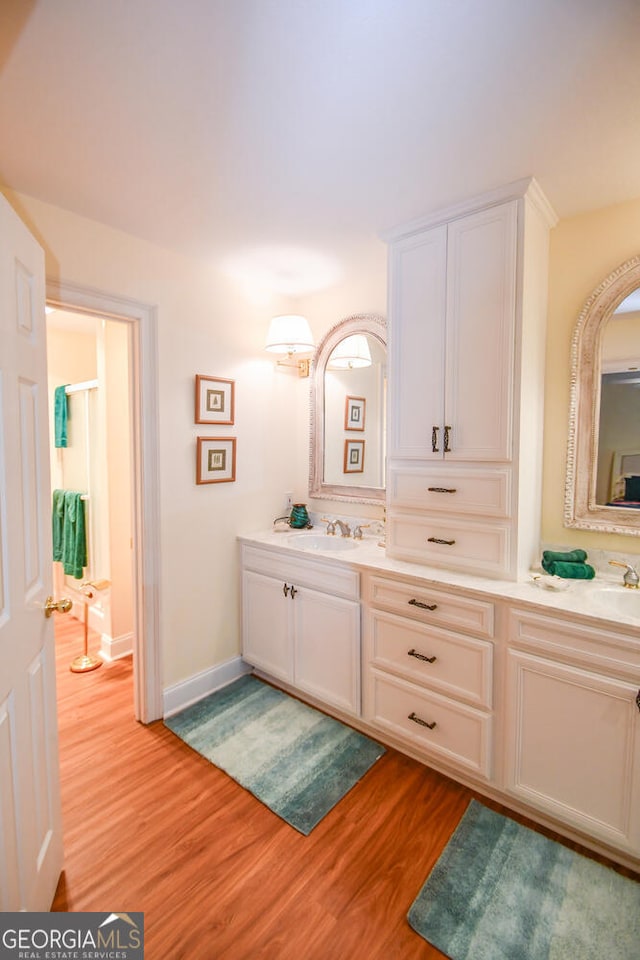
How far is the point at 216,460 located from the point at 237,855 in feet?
6.03

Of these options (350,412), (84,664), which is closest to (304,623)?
(350,412)

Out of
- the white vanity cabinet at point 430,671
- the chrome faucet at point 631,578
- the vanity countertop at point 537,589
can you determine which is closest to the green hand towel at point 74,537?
the vanity countertop at point 537,589

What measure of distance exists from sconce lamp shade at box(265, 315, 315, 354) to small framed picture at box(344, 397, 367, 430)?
1.40 feet

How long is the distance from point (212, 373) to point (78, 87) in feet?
4.66

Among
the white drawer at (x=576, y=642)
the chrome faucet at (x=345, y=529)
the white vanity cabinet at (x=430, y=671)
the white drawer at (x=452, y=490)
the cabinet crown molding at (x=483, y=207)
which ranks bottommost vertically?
the white vanity cabinet at (x=430, y=671)

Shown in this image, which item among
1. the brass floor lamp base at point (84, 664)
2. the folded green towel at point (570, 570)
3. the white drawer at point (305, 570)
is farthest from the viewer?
the brass floor lamp base at point (84, 664)

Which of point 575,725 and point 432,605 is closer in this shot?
point 575,725

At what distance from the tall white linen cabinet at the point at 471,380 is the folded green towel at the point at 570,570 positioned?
0.11m

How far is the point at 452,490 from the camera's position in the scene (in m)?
2.00

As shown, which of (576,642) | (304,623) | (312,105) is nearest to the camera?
(312,105)

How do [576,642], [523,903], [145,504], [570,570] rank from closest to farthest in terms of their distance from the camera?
[523,903]
[576,642]
[570,570]
[145,504]

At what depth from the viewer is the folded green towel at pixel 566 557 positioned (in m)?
1.91

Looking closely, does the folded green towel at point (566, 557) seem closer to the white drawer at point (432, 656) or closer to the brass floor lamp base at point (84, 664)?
the white drawer at point (432, 656)

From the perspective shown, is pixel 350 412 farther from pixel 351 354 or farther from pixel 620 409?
pixel 620 409
